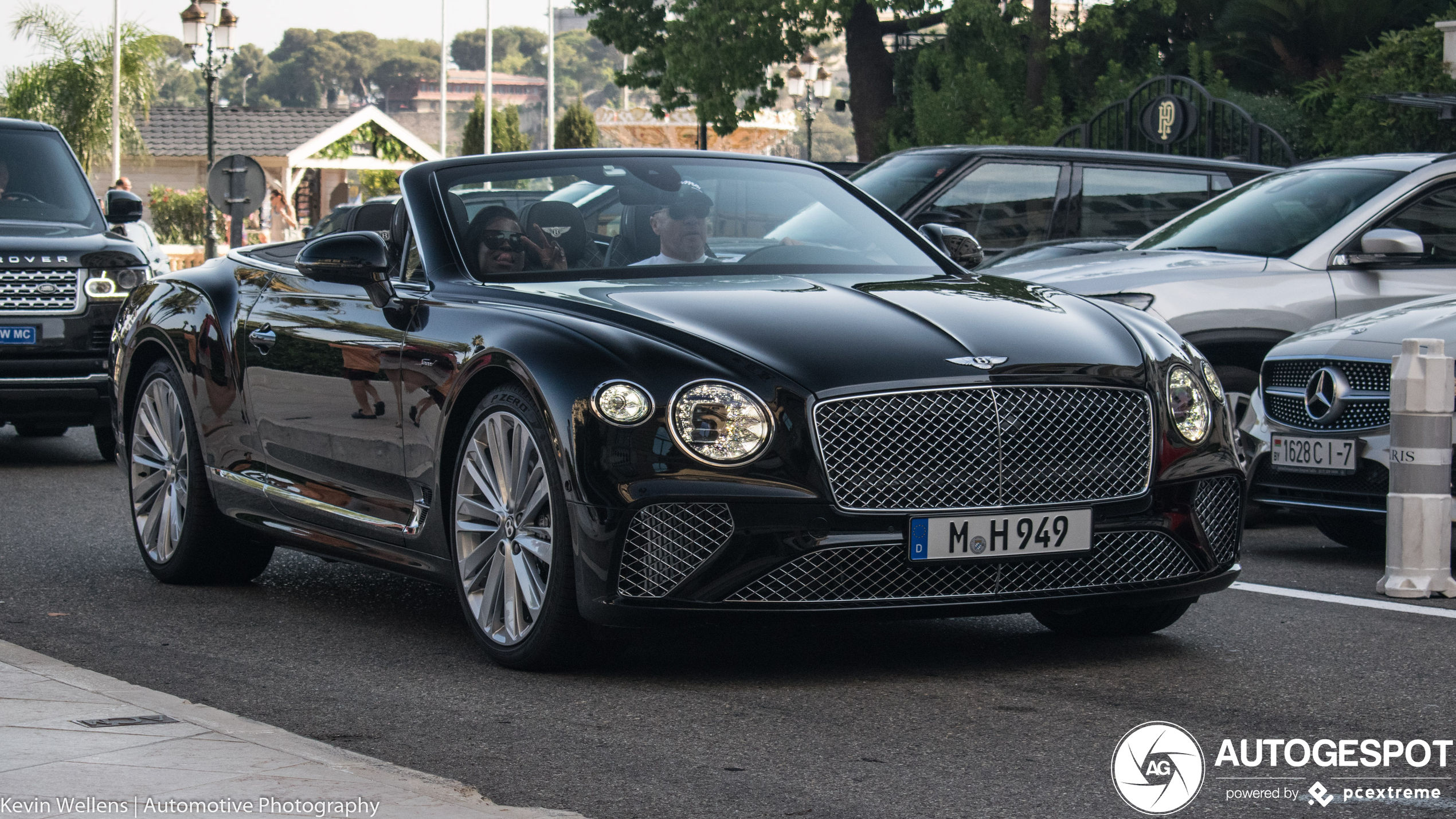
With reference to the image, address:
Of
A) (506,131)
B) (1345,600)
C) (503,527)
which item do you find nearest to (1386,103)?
(1345,600)

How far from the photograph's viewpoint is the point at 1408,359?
7.28 m

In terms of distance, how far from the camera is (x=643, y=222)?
6641mm

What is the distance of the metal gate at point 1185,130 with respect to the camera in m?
20.8

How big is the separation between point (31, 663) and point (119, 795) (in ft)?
6.08

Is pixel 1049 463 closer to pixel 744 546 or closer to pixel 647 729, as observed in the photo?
pixel 744 546

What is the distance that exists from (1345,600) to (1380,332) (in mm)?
1491

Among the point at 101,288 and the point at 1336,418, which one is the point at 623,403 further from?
the point at 101,288

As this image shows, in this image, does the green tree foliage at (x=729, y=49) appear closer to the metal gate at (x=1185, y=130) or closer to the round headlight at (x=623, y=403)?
the metal gate at (x=1185, y=130)

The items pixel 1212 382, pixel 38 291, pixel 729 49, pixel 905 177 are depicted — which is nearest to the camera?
pixel 1212 382

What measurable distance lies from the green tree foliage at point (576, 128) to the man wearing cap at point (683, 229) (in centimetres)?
6774

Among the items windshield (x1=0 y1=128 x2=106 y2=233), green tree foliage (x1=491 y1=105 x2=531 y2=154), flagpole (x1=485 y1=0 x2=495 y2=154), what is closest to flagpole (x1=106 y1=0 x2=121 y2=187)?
flagpole (x1=485 y1=0 x2=495 y2=154)

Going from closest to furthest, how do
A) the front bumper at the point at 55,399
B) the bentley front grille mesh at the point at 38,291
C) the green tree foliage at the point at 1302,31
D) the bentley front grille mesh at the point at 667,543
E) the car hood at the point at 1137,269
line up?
the bentley front grille mesh at the point at 667,543 → the car hood at the point at 1137,269 → the front bumper at the point at 55,399 → the bentley front grille mesh at the point at 38,291 → the green tree foliage at the point at 1302,31

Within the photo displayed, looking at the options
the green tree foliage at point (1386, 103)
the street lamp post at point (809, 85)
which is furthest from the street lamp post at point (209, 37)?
the green tree foliage at point (1386, 103)

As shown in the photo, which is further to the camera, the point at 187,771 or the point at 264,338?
the point at 264,338
